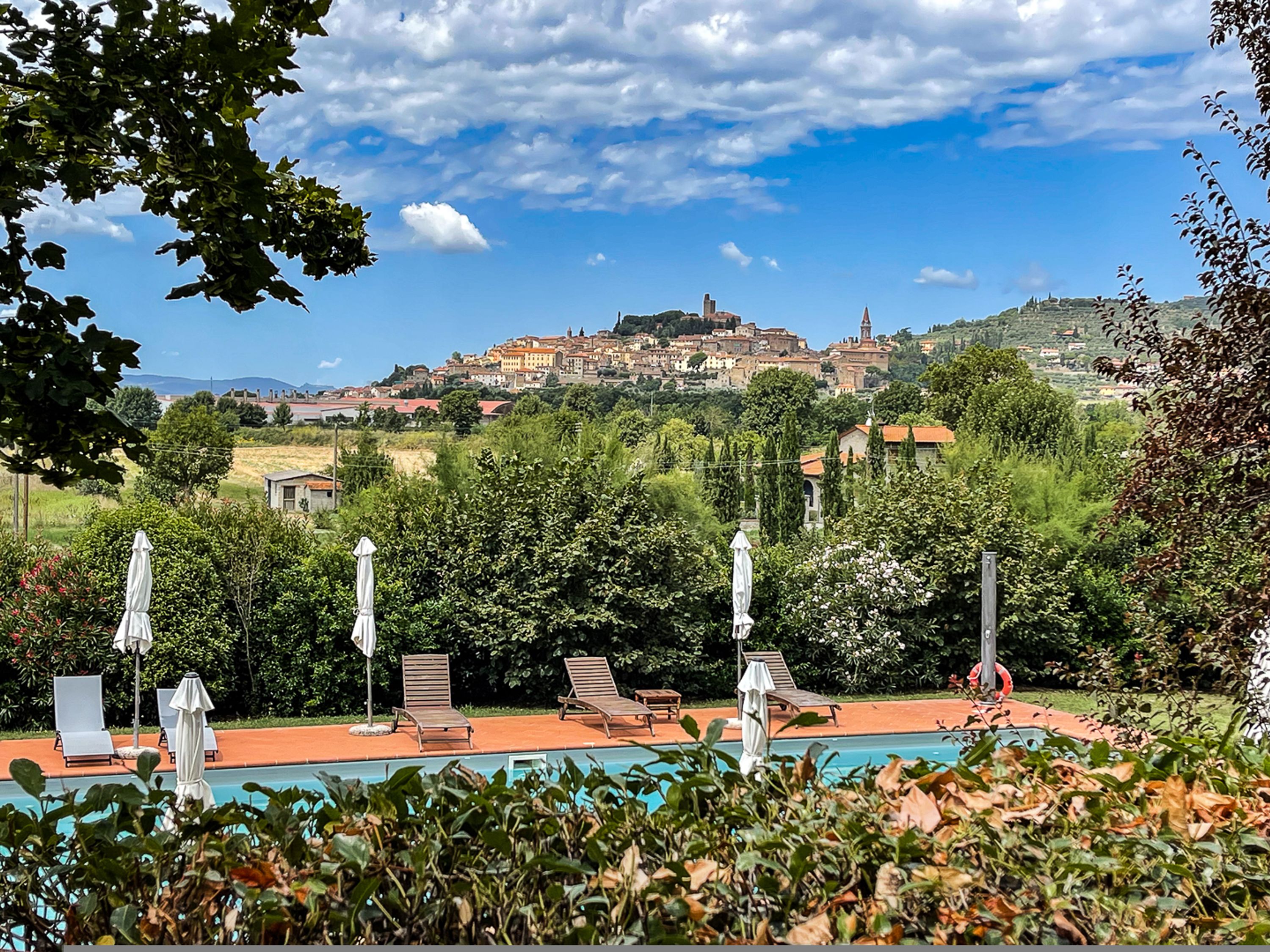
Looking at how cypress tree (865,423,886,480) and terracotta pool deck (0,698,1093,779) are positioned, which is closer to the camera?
terracotta pool deck (0,698,1093,779)

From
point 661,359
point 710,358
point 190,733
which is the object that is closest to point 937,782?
point 190,733

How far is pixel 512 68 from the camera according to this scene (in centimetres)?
14462

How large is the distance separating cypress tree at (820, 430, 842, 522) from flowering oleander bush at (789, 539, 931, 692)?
30.1 m

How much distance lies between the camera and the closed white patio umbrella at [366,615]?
11352mm

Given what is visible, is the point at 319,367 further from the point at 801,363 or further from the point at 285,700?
the point at 285,700

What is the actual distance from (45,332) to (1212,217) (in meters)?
4.08

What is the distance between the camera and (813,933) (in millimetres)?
1613

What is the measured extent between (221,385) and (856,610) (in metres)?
97.4

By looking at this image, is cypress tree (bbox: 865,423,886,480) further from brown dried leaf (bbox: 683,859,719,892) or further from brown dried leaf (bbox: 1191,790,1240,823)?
brown dried leaf (bbox: 683,859,719,892)

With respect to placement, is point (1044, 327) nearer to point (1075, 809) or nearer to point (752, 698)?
point (752, 698)

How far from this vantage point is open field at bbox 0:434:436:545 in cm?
4178

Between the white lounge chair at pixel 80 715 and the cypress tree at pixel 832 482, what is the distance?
36208 mm

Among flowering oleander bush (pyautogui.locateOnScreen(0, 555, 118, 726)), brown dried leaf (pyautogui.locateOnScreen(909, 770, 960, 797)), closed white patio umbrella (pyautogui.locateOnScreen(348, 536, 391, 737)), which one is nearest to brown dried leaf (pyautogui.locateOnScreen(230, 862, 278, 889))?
brown dried leaf (pyautogui.locateOnScreen(909, 770, 960, 797))

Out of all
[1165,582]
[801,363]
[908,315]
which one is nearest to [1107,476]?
[1165,582]
